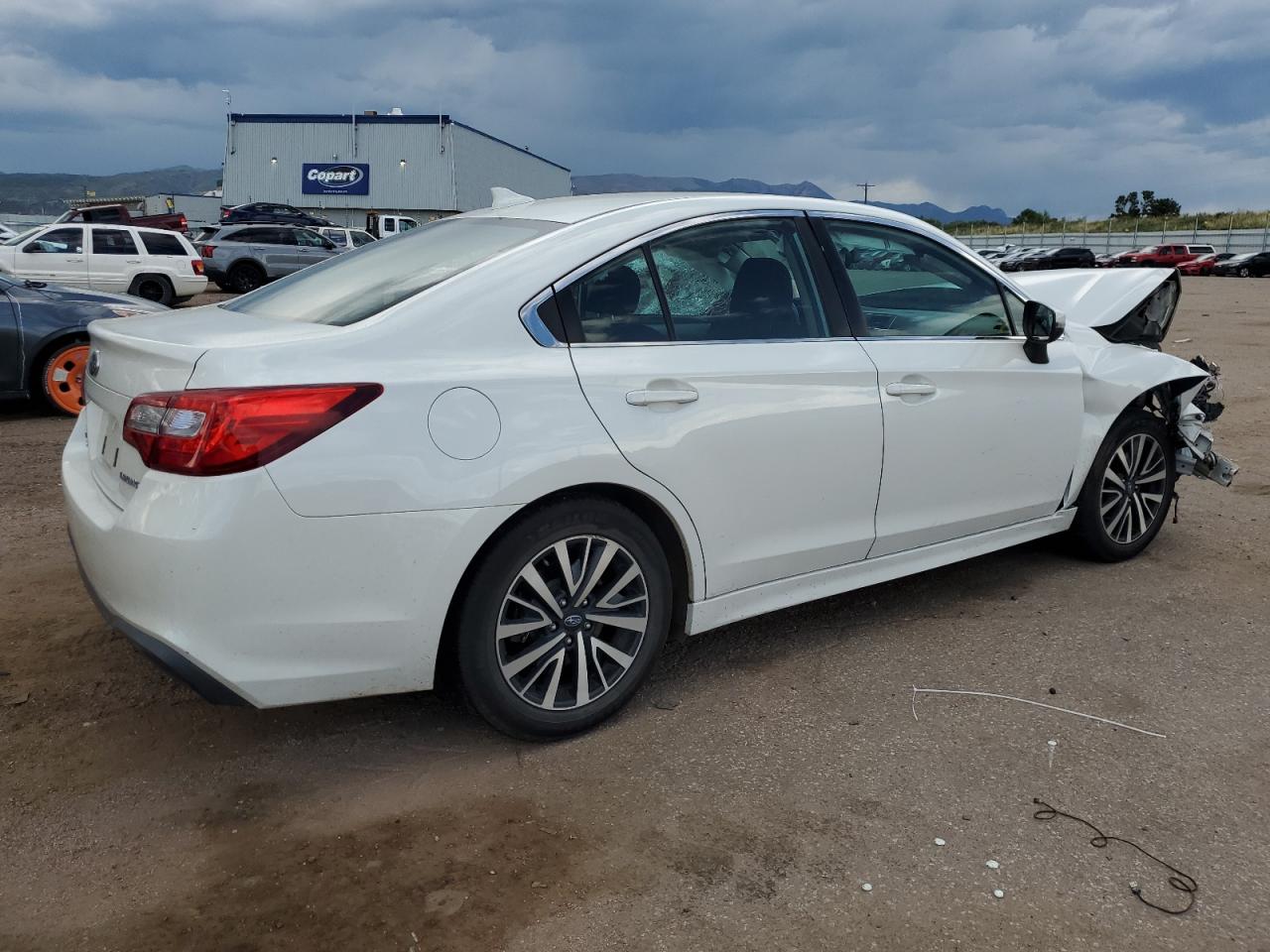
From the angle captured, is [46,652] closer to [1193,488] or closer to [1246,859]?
[1246,859]

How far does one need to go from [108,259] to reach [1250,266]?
44.4m

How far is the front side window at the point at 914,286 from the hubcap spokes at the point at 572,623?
1380 millimetres

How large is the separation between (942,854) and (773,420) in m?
1.41

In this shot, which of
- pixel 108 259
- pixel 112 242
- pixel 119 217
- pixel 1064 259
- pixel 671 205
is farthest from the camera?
pixel 1064 259

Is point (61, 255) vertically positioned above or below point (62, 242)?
below

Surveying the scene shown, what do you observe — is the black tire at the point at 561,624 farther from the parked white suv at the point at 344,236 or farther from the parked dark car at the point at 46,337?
the parked white suv at the point at 344,236

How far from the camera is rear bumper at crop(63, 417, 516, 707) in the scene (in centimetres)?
263

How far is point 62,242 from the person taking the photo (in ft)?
57.9

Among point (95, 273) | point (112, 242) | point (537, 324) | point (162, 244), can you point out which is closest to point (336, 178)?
point (162, 244)

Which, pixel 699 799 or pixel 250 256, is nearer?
pixel 699 799

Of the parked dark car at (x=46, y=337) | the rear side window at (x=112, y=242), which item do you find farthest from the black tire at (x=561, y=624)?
the rear side window at (x=112, y=242)

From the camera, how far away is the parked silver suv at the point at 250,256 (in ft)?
75.9

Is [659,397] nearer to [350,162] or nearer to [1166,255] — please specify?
[1166,255]

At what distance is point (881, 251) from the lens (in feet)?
13.1
